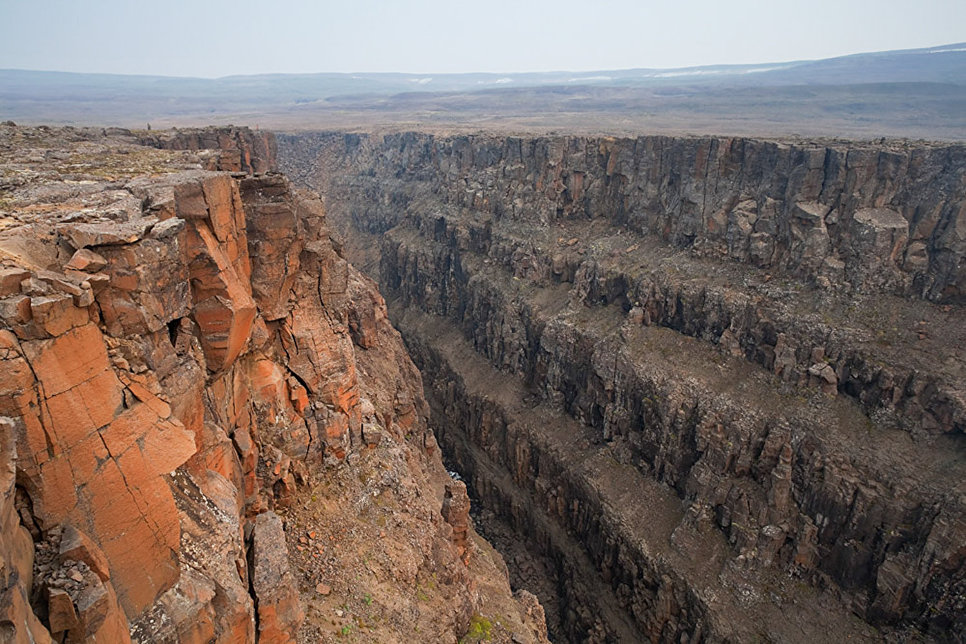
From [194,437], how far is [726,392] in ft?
134

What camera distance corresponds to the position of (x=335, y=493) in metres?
23.8

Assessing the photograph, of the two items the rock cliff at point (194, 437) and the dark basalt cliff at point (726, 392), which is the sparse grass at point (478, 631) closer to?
the rock cliff at point (194, 437)

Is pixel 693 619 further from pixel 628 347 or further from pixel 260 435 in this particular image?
pixel 260 435

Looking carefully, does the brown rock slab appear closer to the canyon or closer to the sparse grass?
the canyon

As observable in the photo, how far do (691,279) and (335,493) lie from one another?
132ft

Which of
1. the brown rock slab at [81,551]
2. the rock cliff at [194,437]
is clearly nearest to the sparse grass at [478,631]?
the rock cliff at [194,437]

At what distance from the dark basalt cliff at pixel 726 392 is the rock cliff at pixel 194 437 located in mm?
17198

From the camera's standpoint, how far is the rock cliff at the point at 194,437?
10.6 metres

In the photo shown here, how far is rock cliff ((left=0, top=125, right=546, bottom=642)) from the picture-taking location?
416 inches

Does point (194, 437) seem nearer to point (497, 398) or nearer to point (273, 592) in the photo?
point (273, 592)

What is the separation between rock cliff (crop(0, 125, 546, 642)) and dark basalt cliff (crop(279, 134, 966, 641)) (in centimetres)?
1720

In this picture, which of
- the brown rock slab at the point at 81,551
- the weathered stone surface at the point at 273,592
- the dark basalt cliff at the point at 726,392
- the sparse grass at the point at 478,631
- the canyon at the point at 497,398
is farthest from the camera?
the dark basalt cliff at the point at 726,392

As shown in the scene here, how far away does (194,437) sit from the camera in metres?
14.6

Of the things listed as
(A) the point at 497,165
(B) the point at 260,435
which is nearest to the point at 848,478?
(B) the point at 260,435
